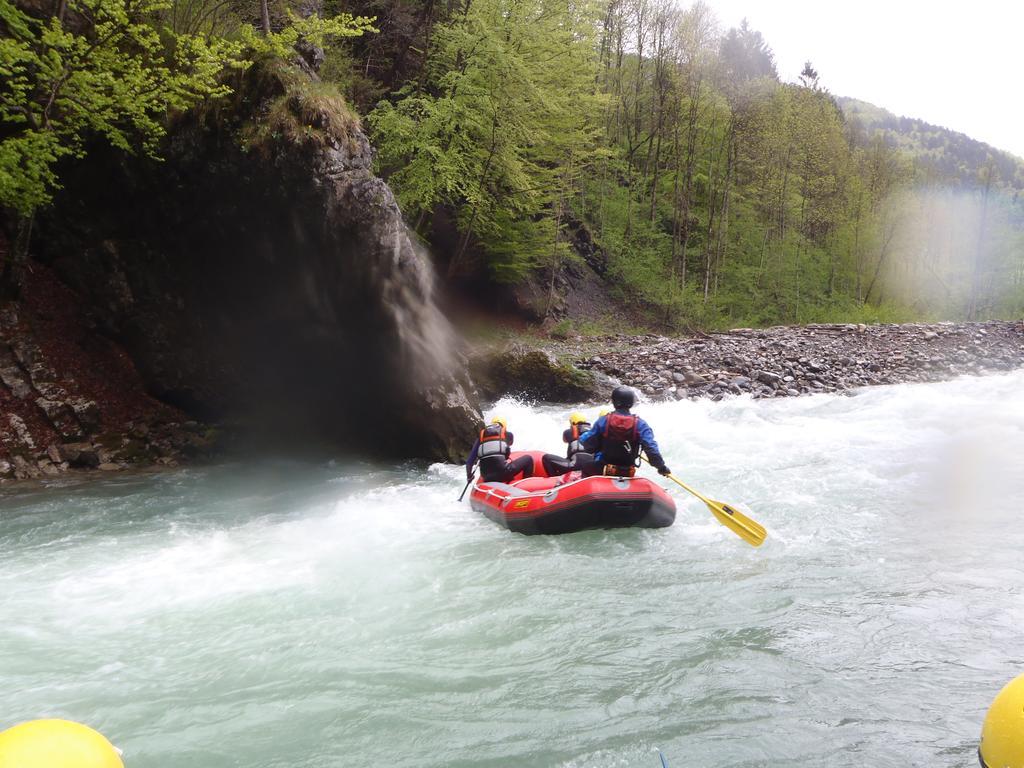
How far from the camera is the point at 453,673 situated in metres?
4.21

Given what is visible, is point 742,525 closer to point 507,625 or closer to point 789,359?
point 507,625

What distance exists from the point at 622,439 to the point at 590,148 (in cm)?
1835

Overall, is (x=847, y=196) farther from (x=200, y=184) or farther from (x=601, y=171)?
(x=200, y=184)

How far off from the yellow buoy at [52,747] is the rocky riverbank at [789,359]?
12.2 meters

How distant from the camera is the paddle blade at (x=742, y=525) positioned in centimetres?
631

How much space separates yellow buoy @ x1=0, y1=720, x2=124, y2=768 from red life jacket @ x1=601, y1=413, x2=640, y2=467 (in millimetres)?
5524

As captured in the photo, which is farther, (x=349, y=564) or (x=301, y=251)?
(x=301, y=251)

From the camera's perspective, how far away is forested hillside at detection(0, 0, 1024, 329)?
872cm

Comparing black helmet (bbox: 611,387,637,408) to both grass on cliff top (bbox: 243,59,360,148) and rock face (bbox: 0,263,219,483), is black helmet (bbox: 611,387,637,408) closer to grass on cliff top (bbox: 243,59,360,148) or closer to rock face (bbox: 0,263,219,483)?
grass on cliff top (bbox: 243,59,360,148)

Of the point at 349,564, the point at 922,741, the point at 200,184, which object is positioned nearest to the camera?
the point at 922,741

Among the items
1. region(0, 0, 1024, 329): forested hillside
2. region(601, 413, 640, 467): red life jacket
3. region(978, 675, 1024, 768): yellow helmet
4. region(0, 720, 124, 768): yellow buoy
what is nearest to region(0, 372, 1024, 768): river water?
region(601, 413, 640, 467): red life jacket

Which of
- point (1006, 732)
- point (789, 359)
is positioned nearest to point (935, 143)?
point (789, 359)

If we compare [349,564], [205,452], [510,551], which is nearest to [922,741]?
[510,551]

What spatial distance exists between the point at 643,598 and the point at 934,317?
1163 inches
